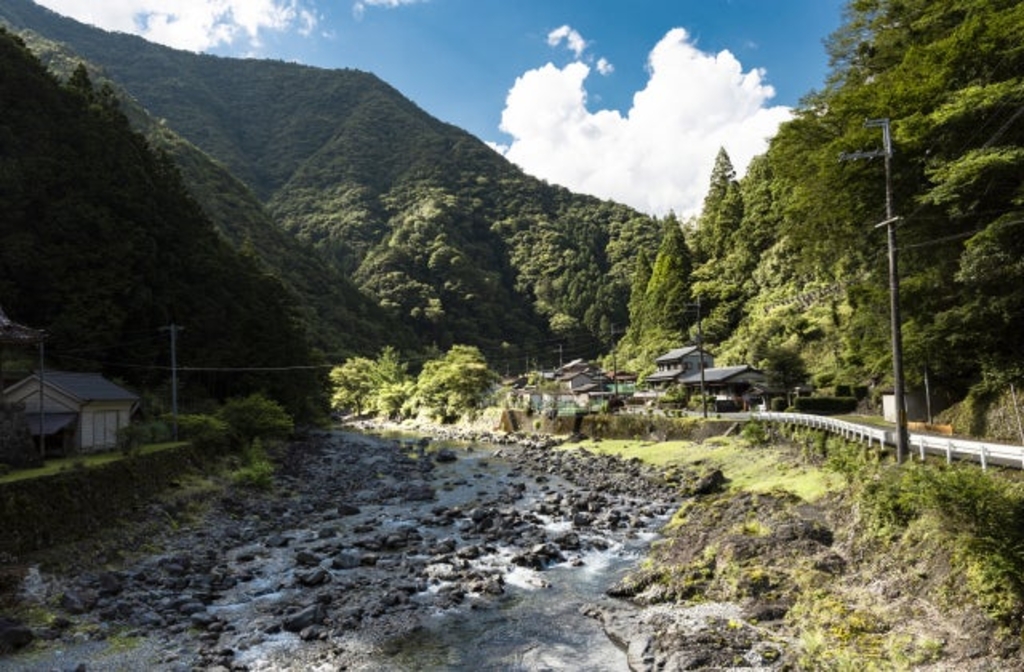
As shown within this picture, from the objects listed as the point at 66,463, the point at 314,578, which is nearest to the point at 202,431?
the point at 66,463

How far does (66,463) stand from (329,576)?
11142 millimetres

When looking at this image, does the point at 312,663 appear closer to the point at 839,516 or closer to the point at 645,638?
the point at 645,638

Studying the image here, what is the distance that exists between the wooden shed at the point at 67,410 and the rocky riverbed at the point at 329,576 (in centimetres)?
603

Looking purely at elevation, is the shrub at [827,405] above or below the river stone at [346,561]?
above

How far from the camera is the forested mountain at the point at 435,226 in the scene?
127125 millimetres

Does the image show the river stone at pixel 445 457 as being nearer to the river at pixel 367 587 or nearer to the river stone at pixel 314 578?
the river at pixel 367 587

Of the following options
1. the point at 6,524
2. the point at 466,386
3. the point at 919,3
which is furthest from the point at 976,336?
the point at 466,386

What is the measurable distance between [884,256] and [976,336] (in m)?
5.09

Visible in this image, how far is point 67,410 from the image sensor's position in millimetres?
25062

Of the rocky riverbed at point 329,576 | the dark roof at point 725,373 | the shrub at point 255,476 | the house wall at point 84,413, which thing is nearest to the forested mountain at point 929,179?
the rocky riverbed at point 329,576

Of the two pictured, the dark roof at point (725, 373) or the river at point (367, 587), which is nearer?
the river at point (367, 587)

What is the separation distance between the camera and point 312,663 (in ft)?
40.7

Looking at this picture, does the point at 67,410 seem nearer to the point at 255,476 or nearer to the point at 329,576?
the point at 255,476

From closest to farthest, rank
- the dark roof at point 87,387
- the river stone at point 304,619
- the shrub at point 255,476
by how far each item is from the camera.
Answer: the river stone at point 304,619 < the dark roof at point 87,387 < the shrub at point 255,476
